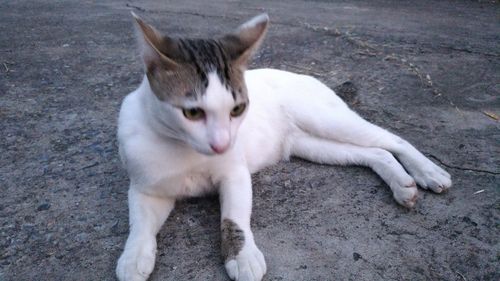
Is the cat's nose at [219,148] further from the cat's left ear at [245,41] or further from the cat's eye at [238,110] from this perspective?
the cat's left ear at [245,41]

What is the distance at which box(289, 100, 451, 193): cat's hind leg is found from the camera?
94.8 inches

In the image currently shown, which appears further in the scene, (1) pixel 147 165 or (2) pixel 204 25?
(2) pixel 204 25

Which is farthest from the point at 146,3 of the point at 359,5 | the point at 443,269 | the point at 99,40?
the point at 443,269

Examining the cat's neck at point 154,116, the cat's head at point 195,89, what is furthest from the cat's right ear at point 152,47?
the cat's neck at point 154,116

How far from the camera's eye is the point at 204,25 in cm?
568

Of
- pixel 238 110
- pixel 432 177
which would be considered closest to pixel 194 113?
pixel 238 110

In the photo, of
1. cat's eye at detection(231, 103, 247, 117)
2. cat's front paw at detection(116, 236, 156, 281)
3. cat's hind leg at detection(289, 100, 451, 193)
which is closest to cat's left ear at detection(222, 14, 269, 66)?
cat's eye at detection(231, 103, 247, 117)

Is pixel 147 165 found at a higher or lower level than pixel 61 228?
higher

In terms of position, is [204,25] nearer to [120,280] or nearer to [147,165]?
[147,165]

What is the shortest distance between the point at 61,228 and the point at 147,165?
545mm

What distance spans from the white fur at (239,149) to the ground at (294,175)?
0.09 metres

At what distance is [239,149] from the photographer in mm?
2193

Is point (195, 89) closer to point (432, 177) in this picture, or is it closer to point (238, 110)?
point (238, 110)

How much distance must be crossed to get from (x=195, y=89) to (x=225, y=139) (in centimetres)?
23
